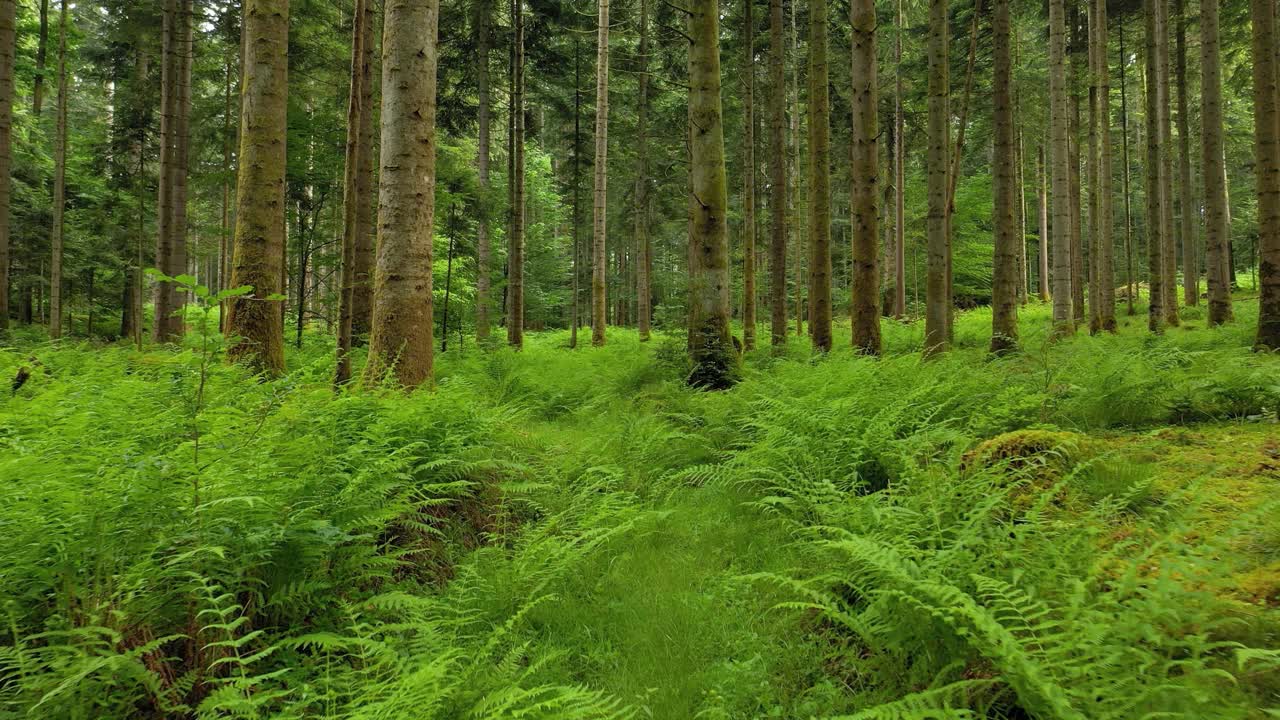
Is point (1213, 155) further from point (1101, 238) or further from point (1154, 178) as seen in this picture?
point (1154, 178)

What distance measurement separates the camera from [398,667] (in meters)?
2.09

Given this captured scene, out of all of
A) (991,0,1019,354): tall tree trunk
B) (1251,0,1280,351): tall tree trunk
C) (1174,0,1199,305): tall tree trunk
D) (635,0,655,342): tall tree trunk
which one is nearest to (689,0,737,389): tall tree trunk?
(991,0,1019,354): tall tree trunk

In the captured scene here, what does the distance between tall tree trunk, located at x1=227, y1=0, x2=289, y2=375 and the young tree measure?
798cm

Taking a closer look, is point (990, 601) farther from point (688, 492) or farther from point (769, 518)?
point (688, 492)

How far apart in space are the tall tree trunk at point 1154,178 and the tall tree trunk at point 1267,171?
4.94m

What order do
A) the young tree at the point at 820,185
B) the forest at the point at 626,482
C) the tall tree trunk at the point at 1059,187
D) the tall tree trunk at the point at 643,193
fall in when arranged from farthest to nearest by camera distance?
1. the tall tree trunk at the point at 643,193
2. the tall tree trunk at the point at 1059,187
3. the young tree at the point at 820,185
4. the forest at the point at 626,482

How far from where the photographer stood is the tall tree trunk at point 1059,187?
35.4 ft

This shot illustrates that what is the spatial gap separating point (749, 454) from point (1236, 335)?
1058 cm

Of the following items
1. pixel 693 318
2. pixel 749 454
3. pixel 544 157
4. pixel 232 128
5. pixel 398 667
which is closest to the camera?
pixel 398 667

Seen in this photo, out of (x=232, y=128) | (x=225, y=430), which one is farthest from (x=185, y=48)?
(x=225, y=430)

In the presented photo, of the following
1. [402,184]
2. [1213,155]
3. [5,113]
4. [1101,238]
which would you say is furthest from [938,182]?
[5,113]

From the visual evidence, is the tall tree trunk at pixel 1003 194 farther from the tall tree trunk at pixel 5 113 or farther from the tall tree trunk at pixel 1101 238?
the tall tree trunk at pixel 5 113

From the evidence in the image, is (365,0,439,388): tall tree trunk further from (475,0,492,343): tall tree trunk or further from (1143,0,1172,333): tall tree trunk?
(1143,0,1172,333): tall tree trunk

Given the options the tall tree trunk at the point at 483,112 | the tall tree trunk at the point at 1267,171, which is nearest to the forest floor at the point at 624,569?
the tall tree trunk at the point at 1267,171
